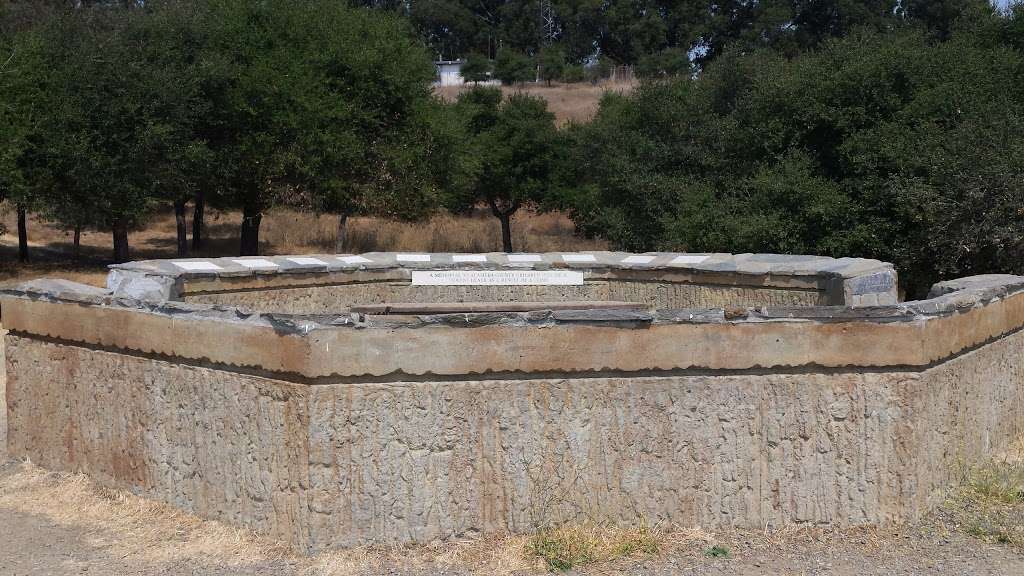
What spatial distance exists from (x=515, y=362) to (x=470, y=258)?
5.33m

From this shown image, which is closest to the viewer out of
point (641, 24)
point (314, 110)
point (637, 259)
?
point (637, 259)

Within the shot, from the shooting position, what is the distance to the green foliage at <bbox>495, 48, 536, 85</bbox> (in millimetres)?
53812

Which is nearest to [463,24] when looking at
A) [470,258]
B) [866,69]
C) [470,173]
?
[470,173]

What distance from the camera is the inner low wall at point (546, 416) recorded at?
5156 millimetres

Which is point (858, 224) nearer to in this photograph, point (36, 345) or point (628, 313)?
point (628, 313)

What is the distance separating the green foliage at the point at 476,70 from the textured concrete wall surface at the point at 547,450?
164ft

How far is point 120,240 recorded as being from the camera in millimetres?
22484

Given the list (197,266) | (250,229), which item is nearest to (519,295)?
(197,266)

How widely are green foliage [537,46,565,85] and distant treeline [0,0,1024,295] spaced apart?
26144 millimetres

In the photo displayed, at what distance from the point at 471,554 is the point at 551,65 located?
170ft

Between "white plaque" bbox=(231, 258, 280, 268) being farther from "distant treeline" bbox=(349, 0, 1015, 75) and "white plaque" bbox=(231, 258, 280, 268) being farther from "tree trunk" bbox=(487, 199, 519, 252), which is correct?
"distant treeline" bbox=(349, 0, 1015, 75)

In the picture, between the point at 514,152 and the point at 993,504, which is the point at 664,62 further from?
the point at 993,504

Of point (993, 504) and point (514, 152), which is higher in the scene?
point (514, 152)

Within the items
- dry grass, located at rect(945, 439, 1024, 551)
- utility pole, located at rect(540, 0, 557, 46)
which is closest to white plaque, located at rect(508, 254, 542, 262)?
dry grass, located at rect(945, 439, 1024, 551)
